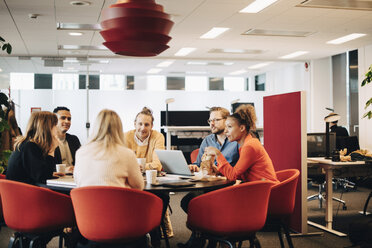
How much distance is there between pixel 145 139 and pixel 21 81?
6.00 meters

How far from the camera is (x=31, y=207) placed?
9.65 ft

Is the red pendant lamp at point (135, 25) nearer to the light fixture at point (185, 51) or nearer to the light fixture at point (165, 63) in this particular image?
the light fixture at point (185, 51)

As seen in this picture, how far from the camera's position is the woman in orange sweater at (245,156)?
3.51 meters

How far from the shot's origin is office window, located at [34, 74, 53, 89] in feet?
31.7

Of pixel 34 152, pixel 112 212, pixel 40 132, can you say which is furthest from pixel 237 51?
pixel 112 212

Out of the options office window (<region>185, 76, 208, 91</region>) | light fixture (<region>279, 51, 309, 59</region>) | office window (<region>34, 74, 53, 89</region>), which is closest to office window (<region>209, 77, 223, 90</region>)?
office window (<region>185, 76, 208, 91</region>)

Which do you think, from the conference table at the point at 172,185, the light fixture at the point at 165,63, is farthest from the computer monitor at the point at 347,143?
the light fixture at the point at 165,63

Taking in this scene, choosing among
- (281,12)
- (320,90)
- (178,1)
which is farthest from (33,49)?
(320,90)

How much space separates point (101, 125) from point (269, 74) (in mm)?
11911

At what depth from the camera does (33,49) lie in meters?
9.79

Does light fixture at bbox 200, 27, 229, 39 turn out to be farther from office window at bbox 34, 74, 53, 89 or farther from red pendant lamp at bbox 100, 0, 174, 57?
red pendant lamp at bbox 100, 0, 174, 57

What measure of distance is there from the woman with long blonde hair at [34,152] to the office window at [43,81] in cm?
662

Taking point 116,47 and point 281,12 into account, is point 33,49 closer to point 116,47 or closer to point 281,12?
point 281,12

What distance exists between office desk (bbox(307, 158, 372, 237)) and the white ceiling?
2536mm
